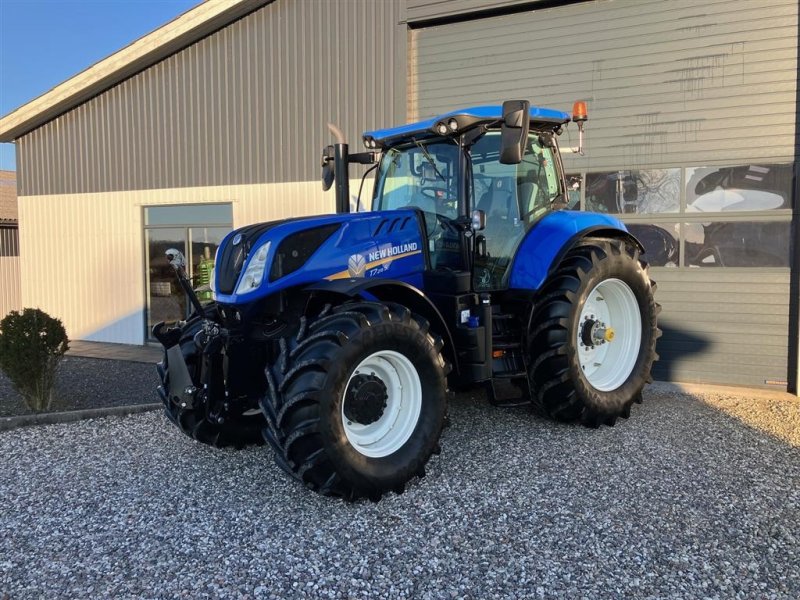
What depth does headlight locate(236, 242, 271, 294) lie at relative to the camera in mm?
3811

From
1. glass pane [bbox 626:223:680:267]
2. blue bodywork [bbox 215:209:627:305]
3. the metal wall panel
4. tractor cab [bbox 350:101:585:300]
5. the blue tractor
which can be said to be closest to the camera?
the blue tractor

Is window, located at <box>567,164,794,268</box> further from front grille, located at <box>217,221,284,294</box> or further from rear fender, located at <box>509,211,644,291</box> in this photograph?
front grille, located at <box>217,221,284,294</box>

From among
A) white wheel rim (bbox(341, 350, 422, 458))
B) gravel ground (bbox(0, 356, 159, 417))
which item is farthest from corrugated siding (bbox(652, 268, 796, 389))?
gravel ground (bbox(0, 356, 159, 417))

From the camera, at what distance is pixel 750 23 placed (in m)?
6.82

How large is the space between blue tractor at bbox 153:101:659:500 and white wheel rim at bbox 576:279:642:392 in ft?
0.04

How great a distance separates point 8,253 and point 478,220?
15.2 m

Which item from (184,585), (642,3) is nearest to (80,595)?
(184,585)

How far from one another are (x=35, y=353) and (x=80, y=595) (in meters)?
4.22

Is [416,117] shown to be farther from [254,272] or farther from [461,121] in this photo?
[254,272]

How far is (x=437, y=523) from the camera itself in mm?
3381

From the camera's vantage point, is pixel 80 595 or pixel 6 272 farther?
pixel 6 272

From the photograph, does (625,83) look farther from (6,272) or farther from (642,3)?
(6,272)

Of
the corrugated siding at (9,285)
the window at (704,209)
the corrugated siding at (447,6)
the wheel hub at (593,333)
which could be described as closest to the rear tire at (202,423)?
the wheel hub at (593,333)

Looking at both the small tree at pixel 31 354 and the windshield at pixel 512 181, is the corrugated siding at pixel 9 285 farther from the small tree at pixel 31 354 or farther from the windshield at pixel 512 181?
the windshield at pixel 512 181
